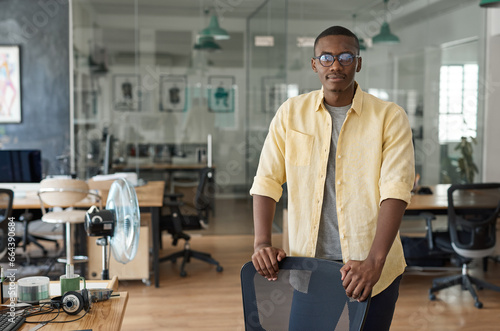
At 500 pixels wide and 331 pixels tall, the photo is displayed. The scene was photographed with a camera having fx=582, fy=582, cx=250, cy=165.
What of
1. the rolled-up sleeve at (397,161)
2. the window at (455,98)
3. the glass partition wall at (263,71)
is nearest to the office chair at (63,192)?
the rolled-up sleeve at (397,161)

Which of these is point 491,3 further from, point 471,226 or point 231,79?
point 231,79

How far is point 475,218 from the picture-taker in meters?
4.60

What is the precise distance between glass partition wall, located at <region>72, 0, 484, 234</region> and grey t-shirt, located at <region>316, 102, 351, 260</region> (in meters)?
5.21

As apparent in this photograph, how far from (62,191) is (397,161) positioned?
3126mm

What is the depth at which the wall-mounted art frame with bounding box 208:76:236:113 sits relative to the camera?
23.5 feet

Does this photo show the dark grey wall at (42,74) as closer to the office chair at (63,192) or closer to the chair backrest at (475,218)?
the office chair at (63,192)

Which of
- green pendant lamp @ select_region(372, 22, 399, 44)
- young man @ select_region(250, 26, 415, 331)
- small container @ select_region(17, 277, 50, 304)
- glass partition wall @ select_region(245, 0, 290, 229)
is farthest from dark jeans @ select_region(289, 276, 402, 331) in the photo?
green pendant lamp @ select_region(372, 22, 399, 44)

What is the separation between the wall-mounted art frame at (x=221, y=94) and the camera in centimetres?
716

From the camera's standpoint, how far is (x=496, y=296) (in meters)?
4.71

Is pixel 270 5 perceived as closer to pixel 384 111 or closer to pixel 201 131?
pixel 201 131

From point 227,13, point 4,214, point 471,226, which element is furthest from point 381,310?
point 227,13

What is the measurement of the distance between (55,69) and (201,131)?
195 cm

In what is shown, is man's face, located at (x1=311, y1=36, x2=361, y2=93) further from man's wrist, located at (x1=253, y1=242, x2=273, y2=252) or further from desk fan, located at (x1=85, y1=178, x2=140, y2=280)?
desk fan, located at (x1=85, y1=178, x2=140, y2=280)

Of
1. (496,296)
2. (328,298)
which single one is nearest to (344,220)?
(328,298)
